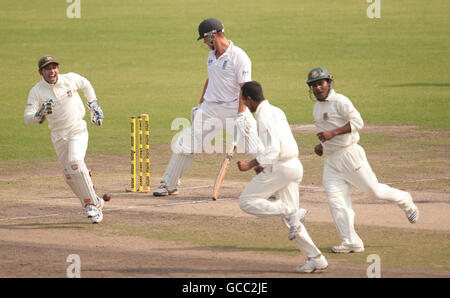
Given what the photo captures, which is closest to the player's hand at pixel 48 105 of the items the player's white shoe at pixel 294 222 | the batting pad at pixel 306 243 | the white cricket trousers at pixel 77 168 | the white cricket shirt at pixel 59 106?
the white cricket shirt at pixel 59 106

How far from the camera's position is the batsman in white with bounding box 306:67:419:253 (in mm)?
10469

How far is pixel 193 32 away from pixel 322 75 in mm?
34955

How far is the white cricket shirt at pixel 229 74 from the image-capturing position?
45.2 feet

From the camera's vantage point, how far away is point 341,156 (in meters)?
10.7

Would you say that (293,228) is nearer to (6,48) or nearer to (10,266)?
(10,266)

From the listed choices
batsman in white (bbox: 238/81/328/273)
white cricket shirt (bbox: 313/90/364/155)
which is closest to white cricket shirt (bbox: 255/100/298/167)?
batsman in white (bbox: 238/81/328/273)

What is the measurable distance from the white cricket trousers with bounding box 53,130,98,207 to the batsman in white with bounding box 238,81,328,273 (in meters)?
3.16

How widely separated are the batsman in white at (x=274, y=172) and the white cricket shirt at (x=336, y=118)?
3.62ft

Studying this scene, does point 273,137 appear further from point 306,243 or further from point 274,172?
point 306,243

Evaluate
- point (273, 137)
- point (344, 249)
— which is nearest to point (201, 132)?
point (344, 249)

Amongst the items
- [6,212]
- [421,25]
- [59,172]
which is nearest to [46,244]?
[6,212]

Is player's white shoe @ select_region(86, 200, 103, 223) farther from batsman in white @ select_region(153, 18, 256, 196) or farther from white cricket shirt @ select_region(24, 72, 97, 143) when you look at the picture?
batsman in white @ select_region(153, 18, 256, 196)

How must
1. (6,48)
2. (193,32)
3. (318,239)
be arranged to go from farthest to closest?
(193,32) → (6,48) → (318,239)

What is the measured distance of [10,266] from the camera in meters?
10.0
